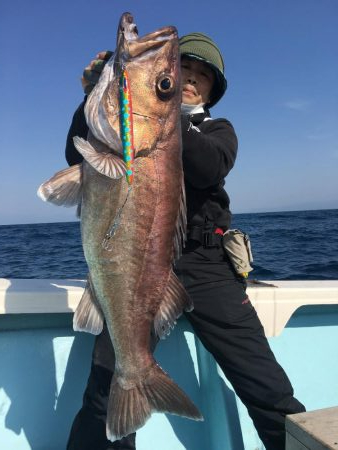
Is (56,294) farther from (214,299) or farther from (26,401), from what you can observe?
(214,299)

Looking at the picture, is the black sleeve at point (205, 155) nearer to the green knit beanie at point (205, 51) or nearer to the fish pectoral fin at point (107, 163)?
the fish pectoral fin at point (107, 163)

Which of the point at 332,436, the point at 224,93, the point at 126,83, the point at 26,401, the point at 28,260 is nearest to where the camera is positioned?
the point at 332,436

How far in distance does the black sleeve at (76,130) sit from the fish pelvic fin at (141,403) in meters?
1.39

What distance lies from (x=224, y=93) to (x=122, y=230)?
1.69m

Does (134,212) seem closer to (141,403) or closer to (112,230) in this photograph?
(112,230)

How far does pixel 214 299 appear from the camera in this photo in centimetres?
262

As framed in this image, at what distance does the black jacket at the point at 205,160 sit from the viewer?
2.16 metres

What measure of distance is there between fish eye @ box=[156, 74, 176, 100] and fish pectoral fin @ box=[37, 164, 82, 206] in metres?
0.57

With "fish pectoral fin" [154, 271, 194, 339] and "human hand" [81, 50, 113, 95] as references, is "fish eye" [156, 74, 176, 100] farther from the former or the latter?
"fish pectoral fin" [154, 271, 194, 339]

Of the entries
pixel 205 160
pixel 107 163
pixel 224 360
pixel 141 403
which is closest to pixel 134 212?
pixel 107 163

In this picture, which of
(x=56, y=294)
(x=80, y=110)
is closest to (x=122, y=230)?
(x=80, y=110)

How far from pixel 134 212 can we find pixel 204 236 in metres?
0.88

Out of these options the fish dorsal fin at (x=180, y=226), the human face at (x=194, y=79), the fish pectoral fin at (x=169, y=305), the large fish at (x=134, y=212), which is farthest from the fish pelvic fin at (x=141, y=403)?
the human face at (x=194, y=79)

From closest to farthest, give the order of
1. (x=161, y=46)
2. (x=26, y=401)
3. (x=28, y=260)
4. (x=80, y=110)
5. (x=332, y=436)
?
(x=332, y=436)
(x=161, y=46)
(x=80, y=110)
(x=26, y=401)
(x=28, y=260)
